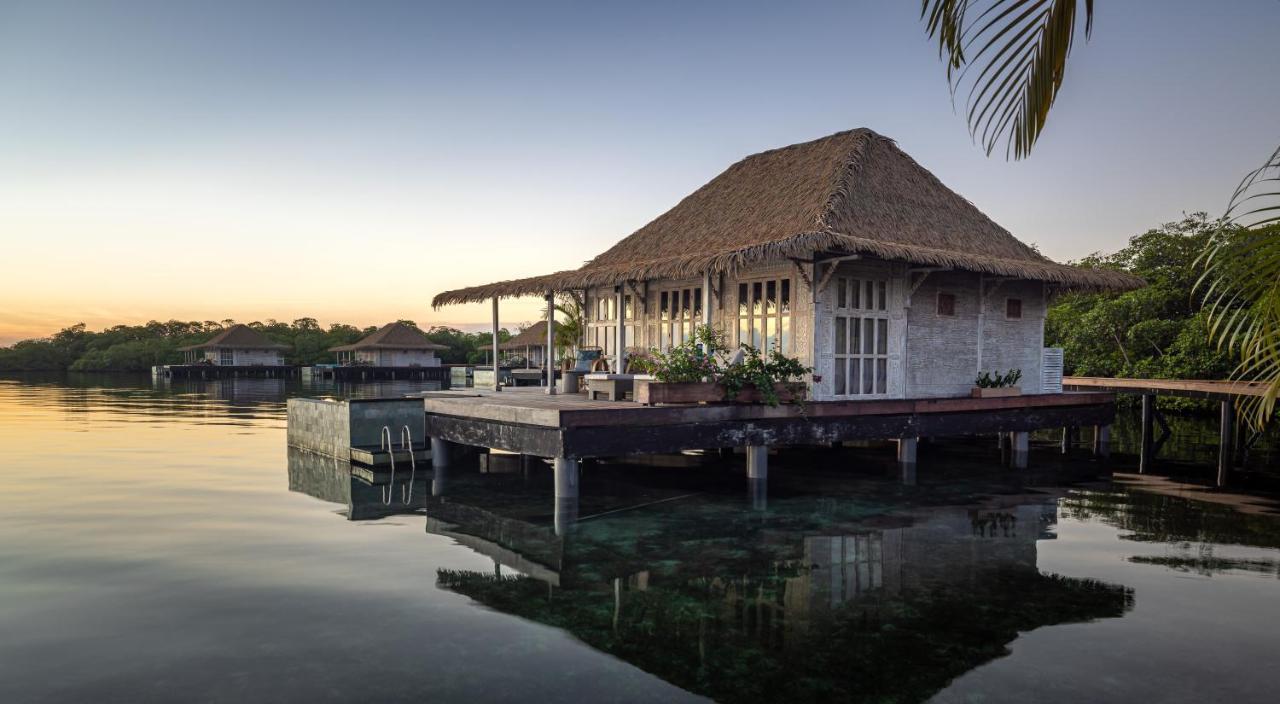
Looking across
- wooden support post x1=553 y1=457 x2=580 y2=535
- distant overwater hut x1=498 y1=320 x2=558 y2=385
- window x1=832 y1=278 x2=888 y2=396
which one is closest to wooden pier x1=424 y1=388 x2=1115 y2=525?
wooden support post x1=553 y1=457 x2=580 y2=535

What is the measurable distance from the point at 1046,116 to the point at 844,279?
958cm

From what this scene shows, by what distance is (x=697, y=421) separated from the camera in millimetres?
10883

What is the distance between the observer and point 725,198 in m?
16.1

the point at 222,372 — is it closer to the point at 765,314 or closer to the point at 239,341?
the point at 239,341

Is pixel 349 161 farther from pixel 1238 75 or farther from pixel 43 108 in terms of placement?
pixel 1238 75

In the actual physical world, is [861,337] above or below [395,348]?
above

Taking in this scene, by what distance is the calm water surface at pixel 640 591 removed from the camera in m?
5.05

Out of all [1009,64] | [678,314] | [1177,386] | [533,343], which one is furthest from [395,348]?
[1009,64]

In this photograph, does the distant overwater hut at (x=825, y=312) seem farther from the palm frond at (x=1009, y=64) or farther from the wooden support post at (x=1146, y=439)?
the palm frond at (x=1009, y=64)

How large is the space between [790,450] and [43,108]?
1973 cm

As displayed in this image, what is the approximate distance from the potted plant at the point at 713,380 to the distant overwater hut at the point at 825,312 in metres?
0.17

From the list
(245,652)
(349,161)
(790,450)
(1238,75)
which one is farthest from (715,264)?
(349,161)

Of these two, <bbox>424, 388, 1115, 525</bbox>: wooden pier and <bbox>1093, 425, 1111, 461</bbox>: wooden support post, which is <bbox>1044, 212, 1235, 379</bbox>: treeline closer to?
<bbox>1093, 425, 1111, 461</bbox>: wooden support post

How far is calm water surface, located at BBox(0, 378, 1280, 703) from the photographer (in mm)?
5051
